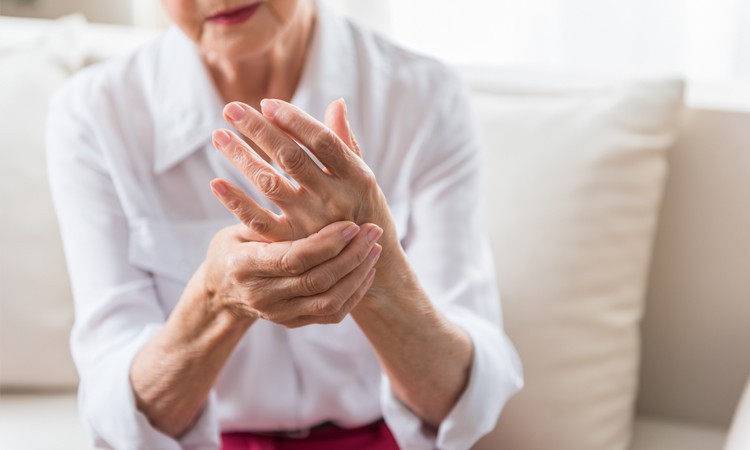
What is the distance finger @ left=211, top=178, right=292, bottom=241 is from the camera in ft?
2.91

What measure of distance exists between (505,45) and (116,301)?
3.84ft

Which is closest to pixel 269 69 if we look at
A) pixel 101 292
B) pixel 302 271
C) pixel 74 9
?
pixel 101 292

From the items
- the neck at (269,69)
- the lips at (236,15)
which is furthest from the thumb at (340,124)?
the neck at (269,69)

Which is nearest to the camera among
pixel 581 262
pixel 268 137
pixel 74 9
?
pixel 268 137

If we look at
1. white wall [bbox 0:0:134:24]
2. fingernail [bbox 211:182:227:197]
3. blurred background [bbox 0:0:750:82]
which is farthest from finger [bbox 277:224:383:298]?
white wall [bbox 0:0:134:24]

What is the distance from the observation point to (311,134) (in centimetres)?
87

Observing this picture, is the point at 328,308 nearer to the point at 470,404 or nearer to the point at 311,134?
the point at 311,134

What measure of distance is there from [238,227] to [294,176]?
0.12 metres

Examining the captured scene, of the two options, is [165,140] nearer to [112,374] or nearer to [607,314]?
[112,374]

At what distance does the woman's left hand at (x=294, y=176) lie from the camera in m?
0.87

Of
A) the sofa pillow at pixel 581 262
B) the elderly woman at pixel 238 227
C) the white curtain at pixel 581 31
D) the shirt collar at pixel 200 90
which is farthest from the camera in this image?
the white curtain at pixel 581 31

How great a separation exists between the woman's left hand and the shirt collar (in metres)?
0.35

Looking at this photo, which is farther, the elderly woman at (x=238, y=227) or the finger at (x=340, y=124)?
the elderly woman at (x=238, y=227)

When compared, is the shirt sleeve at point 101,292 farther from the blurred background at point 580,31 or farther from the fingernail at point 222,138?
the blurred background at point 580,31
